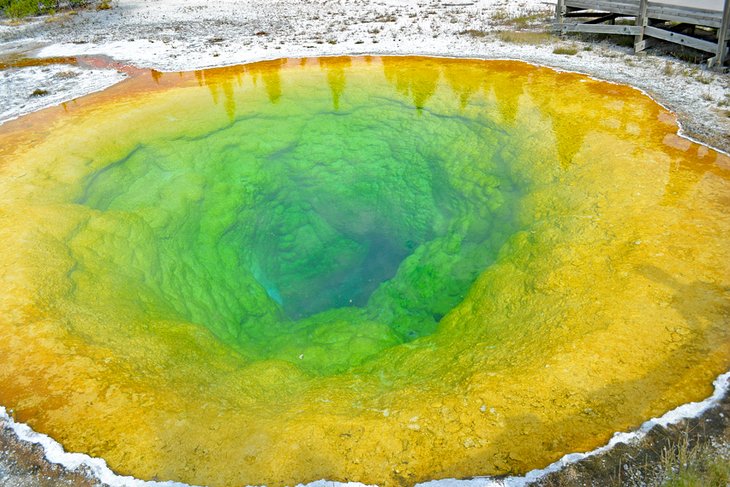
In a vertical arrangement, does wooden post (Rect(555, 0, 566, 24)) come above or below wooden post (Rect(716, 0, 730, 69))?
above

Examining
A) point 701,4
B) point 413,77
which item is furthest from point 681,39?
point 413,77

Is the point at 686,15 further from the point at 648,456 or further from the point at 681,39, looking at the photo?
the point at 648,456

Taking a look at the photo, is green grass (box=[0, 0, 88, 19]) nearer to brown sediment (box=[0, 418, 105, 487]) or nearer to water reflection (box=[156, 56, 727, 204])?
water reflection (box=[156, 56, 727, 204])

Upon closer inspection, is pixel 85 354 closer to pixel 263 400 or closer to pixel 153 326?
pixel 153 326

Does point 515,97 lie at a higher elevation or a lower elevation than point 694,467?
higher

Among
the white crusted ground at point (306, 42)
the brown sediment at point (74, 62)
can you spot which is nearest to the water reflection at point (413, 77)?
the white crusted ground at point (306, 42)

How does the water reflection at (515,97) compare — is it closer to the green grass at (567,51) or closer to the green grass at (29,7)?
the green grass at (567,51)

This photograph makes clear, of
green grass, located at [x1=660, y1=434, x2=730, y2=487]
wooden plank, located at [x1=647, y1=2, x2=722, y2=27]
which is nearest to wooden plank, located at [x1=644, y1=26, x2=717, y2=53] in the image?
wooden plank, located at [x1=647, y1=2, x2=722, y2=27]
